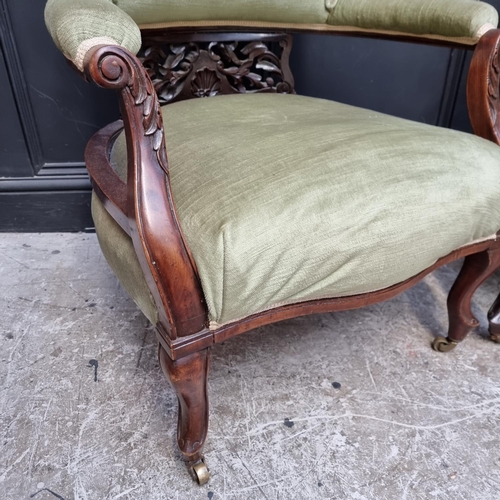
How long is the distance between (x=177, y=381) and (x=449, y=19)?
0.77 metres

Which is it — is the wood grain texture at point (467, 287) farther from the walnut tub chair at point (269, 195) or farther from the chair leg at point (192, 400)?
the chair leg at point (192, 400)

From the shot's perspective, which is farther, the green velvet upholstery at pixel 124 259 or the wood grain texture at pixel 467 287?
the wood grain texture at pixel 467 287

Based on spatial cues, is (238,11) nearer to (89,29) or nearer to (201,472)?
(89,29)

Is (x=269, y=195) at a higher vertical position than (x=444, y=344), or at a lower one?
higher

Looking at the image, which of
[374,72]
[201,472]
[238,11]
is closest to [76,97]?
[238,11]

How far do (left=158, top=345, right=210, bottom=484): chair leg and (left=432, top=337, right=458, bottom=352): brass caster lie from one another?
58 centimetres

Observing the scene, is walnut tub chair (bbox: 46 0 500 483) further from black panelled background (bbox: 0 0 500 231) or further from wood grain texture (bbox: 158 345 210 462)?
black panelled background (bbox: 0 0 500 231)

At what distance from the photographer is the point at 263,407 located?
36.7 inches

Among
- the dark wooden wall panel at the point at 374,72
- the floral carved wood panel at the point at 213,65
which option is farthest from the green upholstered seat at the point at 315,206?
the dark wooden wall panel at the point at 374,72

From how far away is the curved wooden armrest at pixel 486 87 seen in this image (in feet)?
2.64

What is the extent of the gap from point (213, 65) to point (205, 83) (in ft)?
0.16

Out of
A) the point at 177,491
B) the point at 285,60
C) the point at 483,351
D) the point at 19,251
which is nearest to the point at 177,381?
the point at 177,491

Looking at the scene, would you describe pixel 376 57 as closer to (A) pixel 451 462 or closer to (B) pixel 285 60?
(B) pixel 285 60

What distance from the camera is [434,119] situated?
1.54 meters
